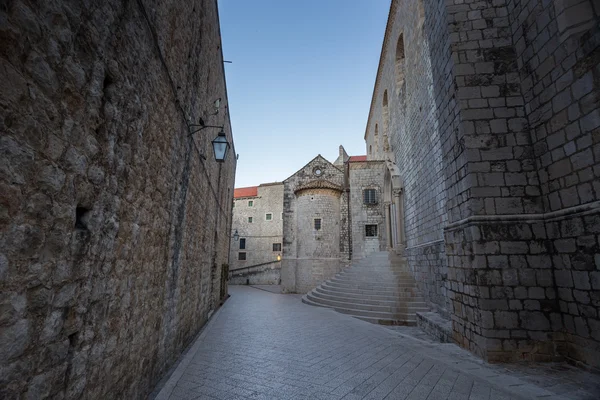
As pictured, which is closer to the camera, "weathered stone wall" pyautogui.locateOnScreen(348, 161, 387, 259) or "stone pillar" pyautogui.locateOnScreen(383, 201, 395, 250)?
"stone pillar" pyautogui.locateOnScreen(383, 201, 395, 250)

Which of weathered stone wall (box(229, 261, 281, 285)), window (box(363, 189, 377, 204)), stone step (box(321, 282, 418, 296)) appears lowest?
weathered stone wall (box(229, 261, 281, 285))

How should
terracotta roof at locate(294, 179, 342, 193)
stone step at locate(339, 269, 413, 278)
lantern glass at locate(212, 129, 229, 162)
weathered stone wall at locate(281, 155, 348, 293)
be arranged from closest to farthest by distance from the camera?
lantern glass at locate(212, 129, 229, 162) → stone step at locate(339, 269, 413, 278) → weathered stone wall at locate(281, 155, 348, 293) → terracotta roof at locate(294, 179, 342, 193)

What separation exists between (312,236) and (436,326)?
12.0 m

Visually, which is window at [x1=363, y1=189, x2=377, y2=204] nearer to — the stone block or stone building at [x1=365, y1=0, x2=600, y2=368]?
stone building at [x1=365, y1=0, x2=600, y2=368]

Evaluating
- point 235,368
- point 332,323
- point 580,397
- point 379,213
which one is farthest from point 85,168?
point 379,213

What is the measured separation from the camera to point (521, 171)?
446cm

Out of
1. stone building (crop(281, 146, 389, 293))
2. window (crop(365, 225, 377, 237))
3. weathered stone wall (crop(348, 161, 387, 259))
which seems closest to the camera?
weathered stone wall (crop(348, 161, 387, 259))

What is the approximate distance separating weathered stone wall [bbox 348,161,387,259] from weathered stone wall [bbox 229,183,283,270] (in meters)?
13.2

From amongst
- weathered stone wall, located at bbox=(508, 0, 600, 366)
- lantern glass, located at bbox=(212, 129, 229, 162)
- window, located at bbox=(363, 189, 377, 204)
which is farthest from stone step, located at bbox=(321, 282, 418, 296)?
lantern glass, located at bbox=(212, 129, 229, 162)

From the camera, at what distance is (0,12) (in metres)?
1.22

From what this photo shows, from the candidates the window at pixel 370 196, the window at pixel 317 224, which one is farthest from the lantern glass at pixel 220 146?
the window at pixel 317 224

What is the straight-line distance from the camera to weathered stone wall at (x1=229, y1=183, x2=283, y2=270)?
28500 millimetres

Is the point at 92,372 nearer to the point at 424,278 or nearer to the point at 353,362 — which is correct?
the point at 353,362

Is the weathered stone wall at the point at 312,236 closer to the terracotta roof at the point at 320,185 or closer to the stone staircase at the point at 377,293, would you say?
the terracotta roof at the point at 320,185
